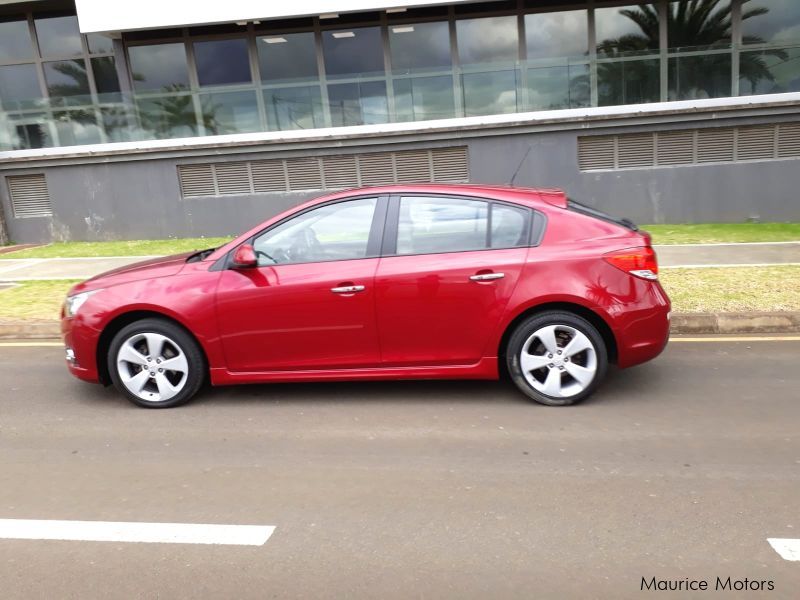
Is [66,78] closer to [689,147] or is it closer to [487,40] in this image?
[487,40]

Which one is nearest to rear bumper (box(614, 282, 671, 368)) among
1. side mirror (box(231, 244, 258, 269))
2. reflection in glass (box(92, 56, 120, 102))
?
side mirror (box(231, 244, 258, 269))

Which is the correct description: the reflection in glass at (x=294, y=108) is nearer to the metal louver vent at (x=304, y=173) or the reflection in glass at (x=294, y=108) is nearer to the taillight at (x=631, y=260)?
the metal louver vent at (x=304, y=173)

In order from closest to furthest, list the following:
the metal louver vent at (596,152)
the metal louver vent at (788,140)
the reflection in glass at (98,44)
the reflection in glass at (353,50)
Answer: the metal louver vent at (788,140), the metal louver vent at (596,152), the reflection in glass at (353,50), the reflection in glass at (98,44)

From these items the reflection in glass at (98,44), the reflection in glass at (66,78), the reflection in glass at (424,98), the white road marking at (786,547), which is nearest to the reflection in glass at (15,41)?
the reflection in glass at (66,78)

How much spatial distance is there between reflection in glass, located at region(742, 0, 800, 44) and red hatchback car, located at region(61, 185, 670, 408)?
1294 cm

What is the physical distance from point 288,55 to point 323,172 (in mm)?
3486

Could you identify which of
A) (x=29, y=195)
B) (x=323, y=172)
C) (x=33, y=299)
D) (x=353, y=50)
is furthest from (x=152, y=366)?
(x=29, y=195)

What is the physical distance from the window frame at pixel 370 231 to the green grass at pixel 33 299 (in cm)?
392

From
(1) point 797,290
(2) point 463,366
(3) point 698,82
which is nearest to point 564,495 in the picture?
(2) point 463,366

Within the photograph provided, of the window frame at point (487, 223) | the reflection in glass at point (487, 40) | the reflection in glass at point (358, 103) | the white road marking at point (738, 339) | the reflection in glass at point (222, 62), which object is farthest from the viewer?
the reflection in glass at point (222, 62)

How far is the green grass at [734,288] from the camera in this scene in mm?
6523

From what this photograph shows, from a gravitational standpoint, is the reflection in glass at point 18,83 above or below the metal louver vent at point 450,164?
above

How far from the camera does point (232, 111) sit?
49.6 feet

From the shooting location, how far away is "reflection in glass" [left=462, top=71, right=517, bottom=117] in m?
14.4
